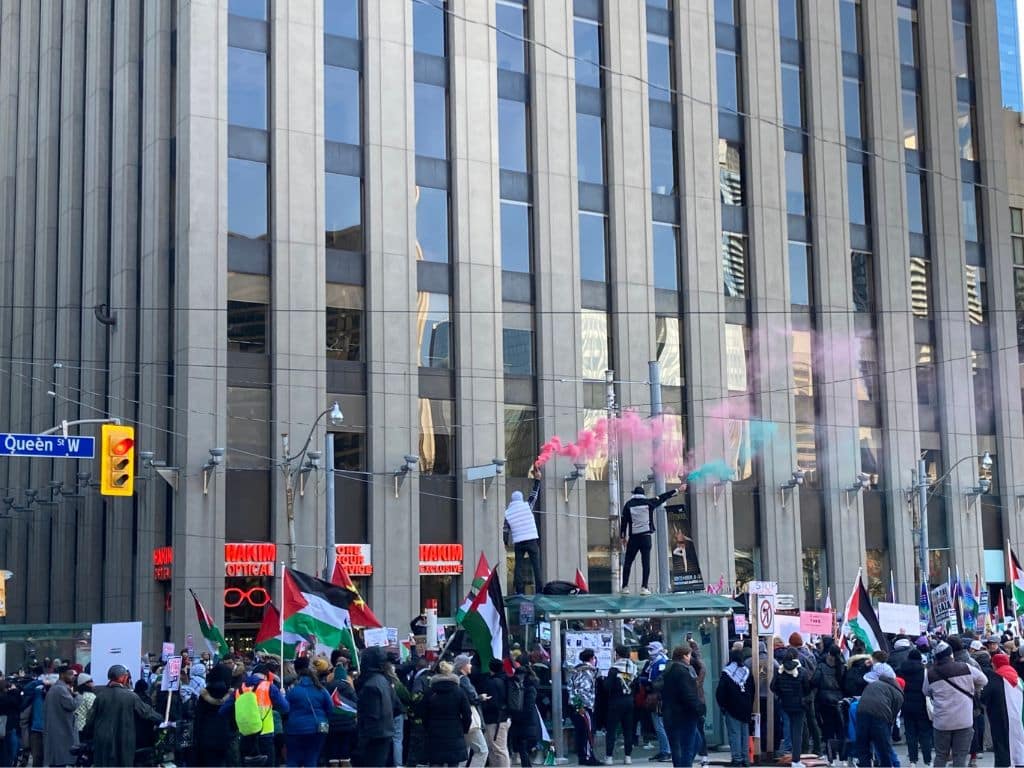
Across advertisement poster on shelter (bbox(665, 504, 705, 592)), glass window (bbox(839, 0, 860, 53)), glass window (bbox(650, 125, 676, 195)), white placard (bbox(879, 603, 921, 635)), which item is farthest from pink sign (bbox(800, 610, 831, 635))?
glass window (bbox(839, 0, 860, 53))

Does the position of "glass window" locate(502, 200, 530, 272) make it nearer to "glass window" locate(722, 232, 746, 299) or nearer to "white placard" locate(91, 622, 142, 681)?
"glass window" locate(722, 232, 746, 299)

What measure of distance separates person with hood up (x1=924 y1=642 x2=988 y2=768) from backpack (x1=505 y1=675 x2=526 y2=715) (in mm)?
5790

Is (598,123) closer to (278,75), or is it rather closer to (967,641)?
(278,75)

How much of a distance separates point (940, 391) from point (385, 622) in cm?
2451

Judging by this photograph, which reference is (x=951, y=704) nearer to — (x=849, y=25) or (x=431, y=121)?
(x=431, y=121)

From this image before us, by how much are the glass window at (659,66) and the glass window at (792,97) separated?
5.01 metres

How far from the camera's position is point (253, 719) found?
18.5m

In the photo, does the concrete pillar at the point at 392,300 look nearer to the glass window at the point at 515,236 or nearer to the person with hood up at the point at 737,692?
the glass window at the point at 515,236

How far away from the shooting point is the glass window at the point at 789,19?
55.6 meters

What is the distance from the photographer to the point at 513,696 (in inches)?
854

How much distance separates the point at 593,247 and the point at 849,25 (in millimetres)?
15438

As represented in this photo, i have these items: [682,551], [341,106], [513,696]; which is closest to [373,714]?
[513,696]

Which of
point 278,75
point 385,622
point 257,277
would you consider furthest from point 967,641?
point 278,75

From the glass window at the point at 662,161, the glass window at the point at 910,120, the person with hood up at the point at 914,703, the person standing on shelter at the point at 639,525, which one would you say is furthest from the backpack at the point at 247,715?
the glass window at the point at 910,120
